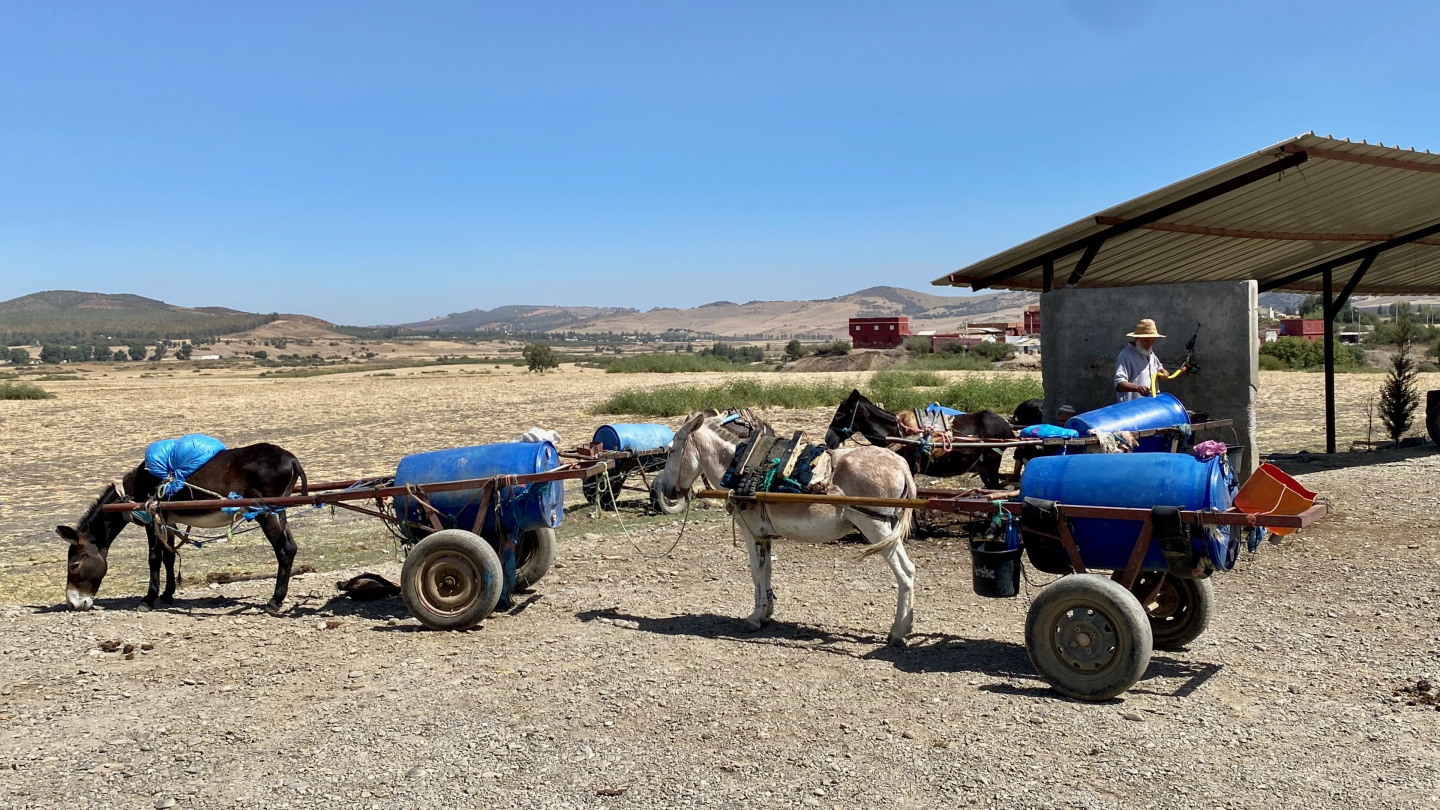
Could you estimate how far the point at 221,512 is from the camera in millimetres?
9336

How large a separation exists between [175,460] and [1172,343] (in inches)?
449

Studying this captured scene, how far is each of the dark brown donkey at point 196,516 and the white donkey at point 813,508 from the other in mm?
3632

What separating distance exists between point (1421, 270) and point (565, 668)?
2001cm

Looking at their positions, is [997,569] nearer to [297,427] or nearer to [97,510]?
[97,510]

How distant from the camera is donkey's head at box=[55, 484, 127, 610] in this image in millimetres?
9188

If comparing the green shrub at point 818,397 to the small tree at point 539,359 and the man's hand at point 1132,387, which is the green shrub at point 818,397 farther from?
the small tree at point 539,359

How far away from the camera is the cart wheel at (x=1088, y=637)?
6039mm

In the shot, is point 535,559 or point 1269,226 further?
point 1269,226

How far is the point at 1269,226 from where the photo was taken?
15.2 meters

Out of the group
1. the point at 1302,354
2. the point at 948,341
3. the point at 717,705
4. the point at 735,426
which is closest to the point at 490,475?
the point at 735,426

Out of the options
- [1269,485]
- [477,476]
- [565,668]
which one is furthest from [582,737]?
[1269,485]

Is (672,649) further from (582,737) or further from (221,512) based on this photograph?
(221,512)

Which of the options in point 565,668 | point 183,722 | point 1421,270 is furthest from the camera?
point 1421,270

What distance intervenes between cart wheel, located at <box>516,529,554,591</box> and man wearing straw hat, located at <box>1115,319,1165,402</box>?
21.2 ft
